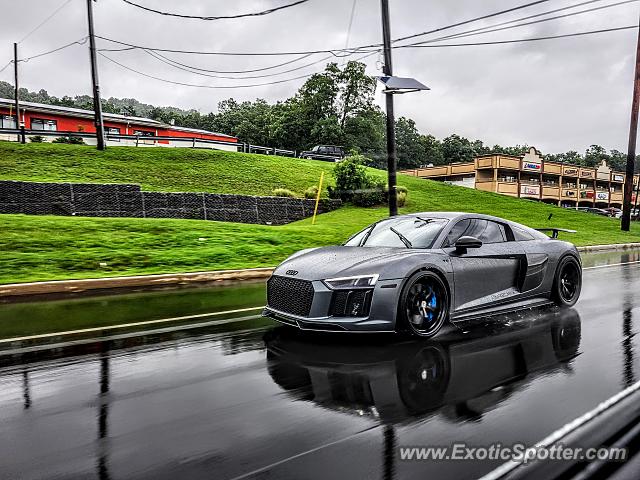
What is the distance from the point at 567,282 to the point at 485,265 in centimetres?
214

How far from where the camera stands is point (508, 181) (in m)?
65.5

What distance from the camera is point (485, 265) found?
6004 mm

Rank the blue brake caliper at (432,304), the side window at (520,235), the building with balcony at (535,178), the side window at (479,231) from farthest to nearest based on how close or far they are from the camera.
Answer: the building with balcony at (535,178) < the side window at (520,235) < the side window at (479,231) < the blue brake caliper at (432,304)

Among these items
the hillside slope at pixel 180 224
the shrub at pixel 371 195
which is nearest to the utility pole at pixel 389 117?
the hillside slope at pixel 180 224

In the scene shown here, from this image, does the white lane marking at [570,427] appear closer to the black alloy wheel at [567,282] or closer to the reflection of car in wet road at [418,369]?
the reflection of car in wet road at [418,369]

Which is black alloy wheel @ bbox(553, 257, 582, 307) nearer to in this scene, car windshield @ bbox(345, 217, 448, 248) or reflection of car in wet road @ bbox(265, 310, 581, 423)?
reflection of car in wet road @ bbox(265, 310, 581, 423)

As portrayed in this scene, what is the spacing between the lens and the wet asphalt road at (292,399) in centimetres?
279

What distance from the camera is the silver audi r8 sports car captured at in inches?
195

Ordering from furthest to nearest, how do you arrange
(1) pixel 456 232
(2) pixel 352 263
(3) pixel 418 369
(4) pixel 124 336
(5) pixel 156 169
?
(5) pixel 156 169, (1) pixel 456 232, (4) pixel 124 336, (2) pixel 352 263, (3) pixel 418 369

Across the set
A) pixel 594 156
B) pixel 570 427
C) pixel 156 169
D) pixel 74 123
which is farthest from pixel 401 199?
pixel 594 156

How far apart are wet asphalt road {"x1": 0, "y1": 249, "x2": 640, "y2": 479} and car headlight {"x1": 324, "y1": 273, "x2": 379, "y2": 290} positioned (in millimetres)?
634

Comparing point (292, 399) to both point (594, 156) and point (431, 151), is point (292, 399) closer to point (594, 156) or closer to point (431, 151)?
point (431, 151)

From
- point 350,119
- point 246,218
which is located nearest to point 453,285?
point 246,218

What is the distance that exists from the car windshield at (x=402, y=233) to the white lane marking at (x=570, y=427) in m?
2.49
